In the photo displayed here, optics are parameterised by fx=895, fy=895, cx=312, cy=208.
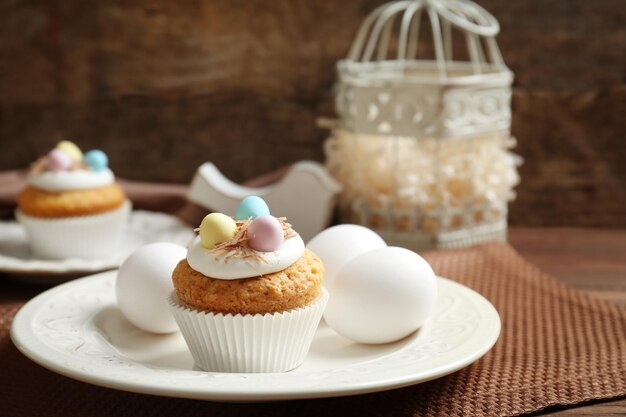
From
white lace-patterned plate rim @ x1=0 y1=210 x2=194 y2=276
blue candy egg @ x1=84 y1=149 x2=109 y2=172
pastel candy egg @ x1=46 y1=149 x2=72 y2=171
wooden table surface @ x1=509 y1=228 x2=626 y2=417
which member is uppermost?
pastel candy egg @ x1=46 y1=149 x2=72 y2=171

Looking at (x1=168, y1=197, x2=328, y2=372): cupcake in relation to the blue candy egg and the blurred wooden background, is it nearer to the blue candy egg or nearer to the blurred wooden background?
the blue candy egg

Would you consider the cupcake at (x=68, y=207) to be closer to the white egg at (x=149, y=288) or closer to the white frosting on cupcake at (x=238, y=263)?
the white egg at (x=149, y=288)

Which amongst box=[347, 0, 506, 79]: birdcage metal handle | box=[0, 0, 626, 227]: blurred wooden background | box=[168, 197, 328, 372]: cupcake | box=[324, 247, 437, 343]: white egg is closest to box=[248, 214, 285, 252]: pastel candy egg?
box=[168, 197, 328, 372]: cupcake

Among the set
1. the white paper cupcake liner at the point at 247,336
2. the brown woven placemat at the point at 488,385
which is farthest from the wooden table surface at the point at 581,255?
the white paper cupcake liner at the point at 247,336

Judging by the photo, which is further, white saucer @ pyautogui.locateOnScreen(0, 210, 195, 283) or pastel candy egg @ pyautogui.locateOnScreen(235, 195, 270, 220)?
white saucer @ pyautogui.locateOnScreen(0, 210, 195, 283)

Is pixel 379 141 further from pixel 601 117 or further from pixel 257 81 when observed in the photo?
pixel 601 117

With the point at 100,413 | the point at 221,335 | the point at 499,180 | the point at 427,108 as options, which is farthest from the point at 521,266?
the point at 100,413
